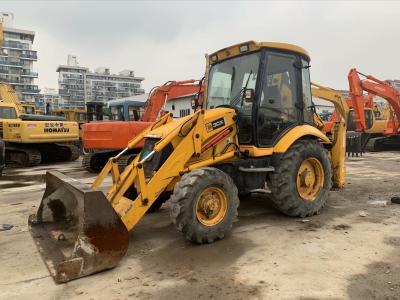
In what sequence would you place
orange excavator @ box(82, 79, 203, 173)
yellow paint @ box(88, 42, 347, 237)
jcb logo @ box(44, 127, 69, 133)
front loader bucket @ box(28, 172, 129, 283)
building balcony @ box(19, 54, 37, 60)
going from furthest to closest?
building balcony @ box(19, 54, 37, 60) → jcb logo @ box(44, 127, 69, 133) → orange excavator @ box(82, 79, 203, 173) → yellow paint @ box(88, 42, 347, 237) → front loader bucket @ box(28, 172, 129, 283)

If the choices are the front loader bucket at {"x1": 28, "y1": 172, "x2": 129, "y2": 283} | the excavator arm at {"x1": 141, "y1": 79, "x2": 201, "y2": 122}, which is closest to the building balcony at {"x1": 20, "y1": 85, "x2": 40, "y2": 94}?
the excavator arm at {"x1": 141, "y1": 79, "x2": 201, "y2": 122}

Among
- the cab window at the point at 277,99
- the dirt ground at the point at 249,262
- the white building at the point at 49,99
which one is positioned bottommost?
the dirt ground at the point at 249,262

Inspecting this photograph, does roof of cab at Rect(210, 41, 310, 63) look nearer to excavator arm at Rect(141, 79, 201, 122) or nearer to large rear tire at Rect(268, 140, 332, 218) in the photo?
large rear tire at Rect(268, 140, 332, 218)

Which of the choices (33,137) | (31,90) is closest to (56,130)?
(33,137)

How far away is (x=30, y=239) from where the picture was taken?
5055 millimetres

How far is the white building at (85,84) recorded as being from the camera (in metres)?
93.9

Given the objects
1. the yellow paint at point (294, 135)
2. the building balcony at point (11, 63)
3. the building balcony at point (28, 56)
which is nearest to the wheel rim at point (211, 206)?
the yellow paint at point (294, 135)

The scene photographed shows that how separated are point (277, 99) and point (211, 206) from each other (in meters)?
2.14

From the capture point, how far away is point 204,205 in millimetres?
4566

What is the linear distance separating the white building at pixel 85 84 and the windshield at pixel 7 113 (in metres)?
78.6

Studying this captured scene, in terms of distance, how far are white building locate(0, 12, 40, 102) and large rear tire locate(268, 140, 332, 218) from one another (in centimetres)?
8685

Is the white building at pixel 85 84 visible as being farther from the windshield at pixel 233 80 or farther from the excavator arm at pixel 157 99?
the windshield at pixel 233 80

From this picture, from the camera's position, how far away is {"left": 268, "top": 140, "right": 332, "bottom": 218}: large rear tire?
5.45 m

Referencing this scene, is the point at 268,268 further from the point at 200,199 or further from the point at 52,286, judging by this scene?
the point at 52,286
